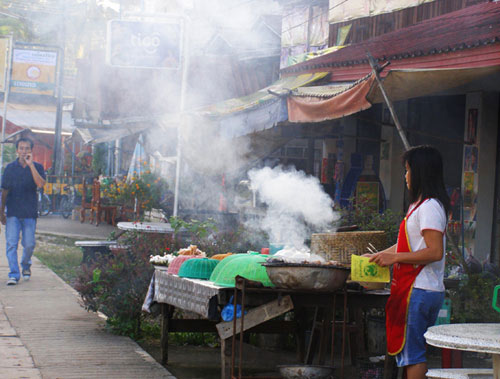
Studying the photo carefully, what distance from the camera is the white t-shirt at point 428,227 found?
420cm

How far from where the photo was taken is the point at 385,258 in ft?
14.0

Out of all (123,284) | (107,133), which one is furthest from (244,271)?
(107,133)

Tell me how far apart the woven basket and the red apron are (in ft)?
2.48

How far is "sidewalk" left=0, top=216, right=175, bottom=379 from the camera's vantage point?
574 cm

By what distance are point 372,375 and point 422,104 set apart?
20.1ft

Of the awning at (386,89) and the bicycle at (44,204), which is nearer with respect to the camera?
the awning at (386,89)

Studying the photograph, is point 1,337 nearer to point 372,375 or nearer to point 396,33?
point 372,375

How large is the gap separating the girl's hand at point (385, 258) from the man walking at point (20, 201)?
6.63 metres

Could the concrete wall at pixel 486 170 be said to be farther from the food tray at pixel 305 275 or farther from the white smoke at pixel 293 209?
the food tray at pixel 305 275

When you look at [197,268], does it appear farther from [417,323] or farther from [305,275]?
[417,323]

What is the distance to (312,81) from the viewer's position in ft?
32.0

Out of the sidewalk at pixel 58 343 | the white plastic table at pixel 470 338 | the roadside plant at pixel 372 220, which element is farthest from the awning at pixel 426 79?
the white plastic table at pixel 470 338

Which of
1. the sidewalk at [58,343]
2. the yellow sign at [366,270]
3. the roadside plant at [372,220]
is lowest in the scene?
the sidewalk at [58,343]

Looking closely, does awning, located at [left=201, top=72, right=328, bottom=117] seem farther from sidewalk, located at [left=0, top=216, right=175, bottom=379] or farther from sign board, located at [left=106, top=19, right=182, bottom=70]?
sidewalk, located at [left=0, top=216, right=175, bottom=379]
